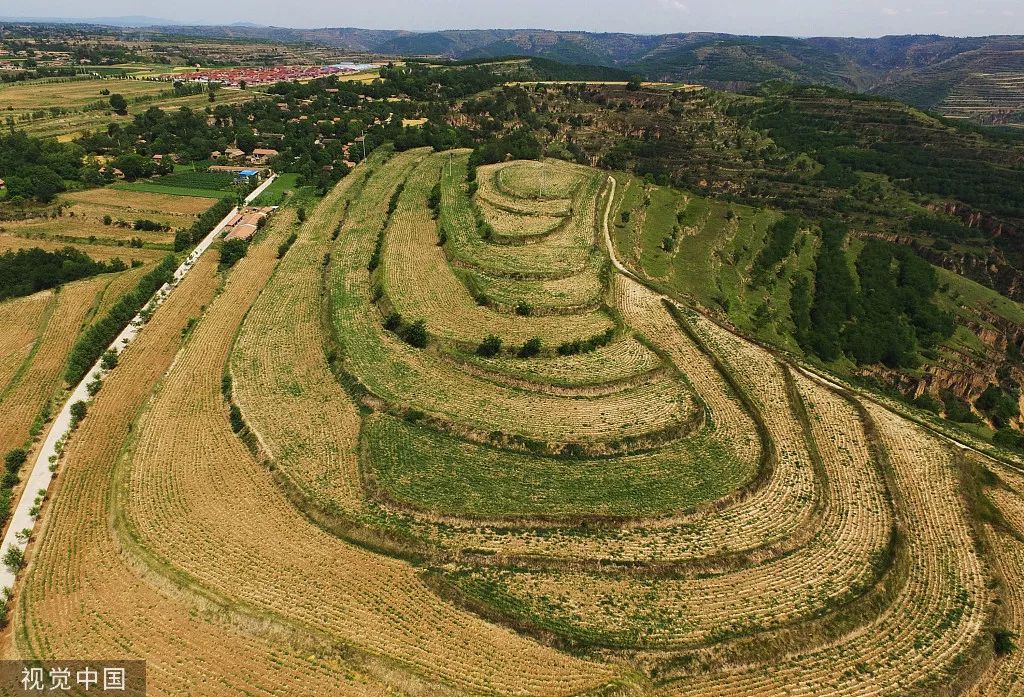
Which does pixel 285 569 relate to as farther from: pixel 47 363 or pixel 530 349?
pixel 47 363

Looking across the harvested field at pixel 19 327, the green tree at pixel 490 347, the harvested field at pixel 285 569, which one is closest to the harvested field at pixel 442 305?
the green tree at pixel 490 347

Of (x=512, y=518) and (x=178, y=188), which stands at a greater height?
(x=178, y=188)

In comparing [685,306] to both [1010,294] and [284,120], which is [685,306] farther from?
[284,120]

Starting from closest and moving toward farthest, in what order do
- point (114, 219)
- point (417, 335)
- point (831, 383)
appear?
1. point (831, 383)
2. point (417, 335)
3. point (114, 219)

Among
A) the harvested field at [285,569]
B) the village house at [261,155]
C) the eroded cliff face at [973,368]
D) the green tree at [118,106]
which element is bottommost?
the eroded cliff face at [973,368]

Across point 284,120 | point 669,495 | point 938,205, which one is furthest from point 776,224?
point 284,120

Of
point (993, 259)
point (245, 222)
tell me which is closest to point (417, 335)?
point (245, 222)

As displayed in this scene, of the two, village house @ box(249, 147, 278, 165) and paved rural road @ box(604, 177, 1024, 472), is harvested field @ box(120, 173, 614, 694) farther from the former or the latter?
village house @ box(249, 147, 278, 165)

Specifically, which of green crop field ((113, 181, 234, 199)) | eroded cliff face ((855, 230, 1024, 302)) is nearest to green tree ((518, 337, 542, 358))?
green crop field ((113, 181, 234, 199))

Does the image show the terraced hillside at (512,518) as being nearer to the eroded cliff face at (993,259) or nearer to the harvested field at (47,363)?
the harvested field at (47,363)
